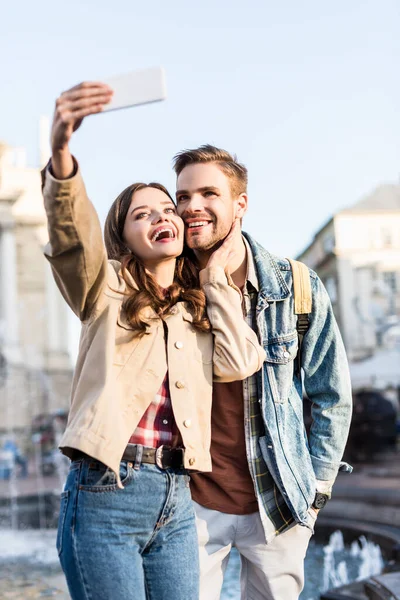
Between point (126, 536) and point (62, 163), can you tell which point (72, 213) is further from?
point (126, 536)

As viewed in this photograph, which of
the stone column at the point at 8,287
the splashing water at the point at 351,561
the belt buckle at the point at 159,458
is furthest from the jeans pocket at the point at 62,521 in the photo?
the stone column at the point at 8,287

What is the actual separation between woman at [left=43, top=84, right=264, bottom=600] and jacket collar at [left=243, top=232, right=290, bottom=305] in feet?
0.86

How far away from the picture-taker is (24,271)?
40531 mm

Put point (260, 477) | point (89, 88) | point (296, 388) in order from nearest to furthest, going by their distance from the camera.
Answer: point (89, 88)
point (260, 477)
point (296, 388)

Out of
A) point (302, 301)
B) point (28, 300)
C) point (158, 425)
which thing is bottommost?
point (158, 425)

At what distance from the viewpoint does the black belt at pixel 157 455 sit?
1996mm

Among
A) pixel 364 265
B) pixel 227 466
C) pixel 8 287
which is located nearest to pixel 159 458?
pixel 227 466

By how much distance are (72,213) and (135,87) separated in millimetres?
328

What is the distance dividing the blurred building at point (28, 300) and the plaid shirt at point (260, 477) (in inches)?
1201

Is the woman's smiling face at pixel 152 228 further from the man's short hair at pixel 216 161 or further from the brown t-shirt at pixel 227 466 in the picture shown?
the brown t-shirt at pixel 227 466

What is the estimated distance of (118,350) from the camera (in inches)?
82.7

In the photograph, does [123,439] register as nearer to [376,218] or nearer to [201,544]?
[201,544]

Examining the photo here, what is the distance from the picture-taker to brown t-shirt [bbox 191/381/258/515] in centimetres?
243

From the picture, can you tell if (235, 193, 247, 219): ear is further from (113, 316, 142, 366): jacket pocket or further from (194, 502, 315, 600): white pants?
(194, 502, 315, 600): white pants
